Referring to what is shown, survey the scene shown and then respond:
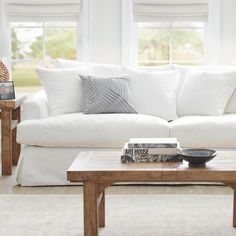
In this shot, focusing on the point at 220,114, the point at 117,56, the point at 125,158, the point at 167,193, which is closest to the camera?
the point at 125,158

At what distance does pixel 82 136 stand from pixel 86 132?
45 millimetres

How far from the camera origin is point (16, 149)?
6039mm

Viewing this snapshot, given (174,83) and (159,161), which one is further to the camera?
(174,83)

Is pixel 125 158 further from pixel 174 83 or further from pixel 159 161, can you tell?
pixel 174 83

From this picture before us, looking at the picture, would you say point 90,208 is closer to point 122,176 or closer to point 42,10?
point 122,176

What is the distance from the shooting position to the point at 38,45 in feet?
23.3

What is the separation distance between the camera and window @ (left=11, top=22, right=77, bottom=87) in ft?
23.1

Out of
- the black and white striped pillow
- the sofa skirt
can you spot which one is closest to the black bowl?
the sofa skirt

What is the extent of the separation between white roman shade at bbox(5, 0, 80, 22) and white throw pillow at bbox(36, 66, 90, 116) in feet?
4.13

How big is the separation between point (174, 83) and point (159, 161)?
224 cm

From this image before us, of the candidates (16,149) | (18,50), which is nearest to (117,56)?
(18,50)

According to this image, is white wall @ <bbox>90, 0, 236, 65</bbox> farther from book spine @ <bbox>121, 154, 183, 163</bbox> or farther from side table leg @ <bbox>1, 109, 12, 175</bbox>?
book spine @ <bbox>121, 154, 183, 163</bbox>

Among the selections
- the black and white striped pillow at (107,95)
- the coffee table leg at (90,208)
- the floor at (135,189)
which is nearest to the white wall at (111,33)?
the black and white striped pillow at (107,95)

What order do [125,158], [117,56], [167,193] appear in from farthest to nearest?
[117,56], [167,193], [125,158]
